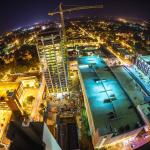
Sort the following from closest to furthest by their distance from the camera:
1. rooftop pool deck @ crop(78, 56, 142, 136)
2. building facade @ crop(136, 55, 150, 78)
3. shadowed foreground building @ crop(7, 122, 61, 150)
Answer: shadowed foreground building @ crop(7, 122, 61, 150), rooftop pool deck @ crop(78, 56, 142, 136), building facade @ crop(136, 55, 150, 78)

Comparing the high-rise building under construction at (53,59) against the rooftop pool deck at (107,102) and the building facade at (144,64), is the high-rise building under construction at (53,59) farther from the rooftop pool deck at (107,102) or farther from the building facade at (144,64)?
the building facade at (144,64)

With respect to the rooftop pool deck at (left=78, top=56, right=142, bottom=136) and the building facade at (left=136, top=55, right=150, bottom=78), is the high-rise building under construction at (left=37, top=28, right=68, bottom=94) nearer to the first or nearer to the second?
the rooftop pool deck at (left=78, top=56, right=142, bottom=136)

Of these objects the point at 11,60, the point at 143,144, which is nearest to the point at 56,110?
the point at 143,144

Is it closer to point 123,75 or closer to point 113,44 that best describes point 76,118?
point 123,75

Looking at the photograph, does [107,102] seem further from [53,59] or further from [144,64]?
[144,64]

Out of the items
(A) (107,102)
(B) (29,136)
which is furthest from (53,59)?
(B) (29,136)

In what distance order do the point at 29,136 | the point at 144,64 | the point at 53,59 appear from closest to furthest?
the point at 29,136, the point at 53,59, the point at 144,64

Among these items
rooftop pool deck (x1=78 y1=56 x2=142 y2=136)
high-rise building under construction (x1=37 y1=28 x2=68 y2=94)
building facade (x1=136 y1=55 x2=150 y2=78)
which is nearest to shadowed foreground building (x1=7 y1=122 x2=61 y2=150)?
rooftop pool deck (x1=78 y1=56 x2=142 y2=136)

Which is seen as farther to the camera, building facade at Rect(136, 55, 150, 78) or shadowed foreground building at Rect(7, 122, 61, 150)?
building facade at Rect(136, 55, 150, 78)
